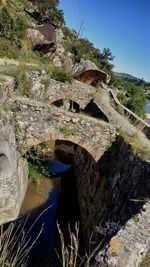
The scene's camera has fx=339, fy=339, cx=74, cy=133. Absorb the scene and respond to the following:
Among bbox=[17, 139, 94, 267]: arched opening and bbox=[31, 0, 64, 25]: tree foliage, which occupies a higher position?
bbox=[31, 0, 64, 25]: tree foliage

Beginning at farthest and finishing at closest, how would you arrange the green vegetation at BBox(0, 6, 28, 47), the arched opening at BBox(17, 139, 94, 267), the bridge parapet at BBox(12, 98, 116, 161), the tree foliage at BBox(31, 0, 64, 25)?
the tree foliage at BBox(31, 0, 64, 25) → the green vegetation at BBox(0, 6, 28, 47) → the arched opening at BBox(17, 139, 94, 267) → the bridge parapet at BBox(12, 98, 116, 161)

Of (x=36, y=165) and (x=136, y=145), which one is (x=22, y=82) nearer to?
(x=36, y=165)

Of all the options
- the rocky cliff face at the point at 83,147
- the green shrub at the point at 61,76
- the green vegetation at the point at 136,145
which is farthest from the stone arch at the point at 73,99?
the green vegetation at the point at 136,145

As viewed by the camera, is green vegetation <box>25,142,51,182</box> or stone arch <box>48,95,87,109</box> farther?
stone arch <box>48,95,87,109</box>

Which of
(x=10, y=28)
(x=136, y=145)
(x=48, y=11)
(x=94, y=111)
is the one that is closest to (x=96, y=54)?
(x=48, y=11)

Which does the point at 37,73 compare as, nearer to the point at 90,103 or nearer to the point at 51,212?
the point at 90,103

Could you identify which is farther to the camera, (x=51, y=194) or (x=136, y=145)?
(x=51, y=194)

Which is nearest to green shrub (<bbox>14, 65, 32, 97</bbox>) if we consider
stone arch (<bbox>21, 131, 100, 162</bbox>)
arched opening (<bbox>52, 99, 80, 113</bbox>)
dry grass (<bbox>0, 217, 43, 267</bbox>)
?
stone arch (<bbox>21, 131, 100, 162</bbox>)

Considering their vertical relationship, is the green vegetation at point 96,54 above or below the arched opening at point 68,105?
above

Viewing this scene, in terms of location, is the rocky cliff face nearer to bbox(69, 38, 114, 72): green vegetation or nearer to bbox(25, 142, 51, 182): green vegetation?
bbox(25, 142, 51, 182): green vegetation

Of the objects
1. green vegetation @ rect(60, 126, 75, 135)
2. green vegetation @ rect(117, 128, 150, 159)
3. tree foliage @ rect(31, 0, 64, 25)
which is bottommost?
green vegetation @ rect(60, 126, 75, 135)

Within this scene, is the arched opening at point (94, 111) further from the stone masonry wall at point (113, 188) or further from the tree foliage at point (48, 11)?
the tree foliage at point (48, 11)
